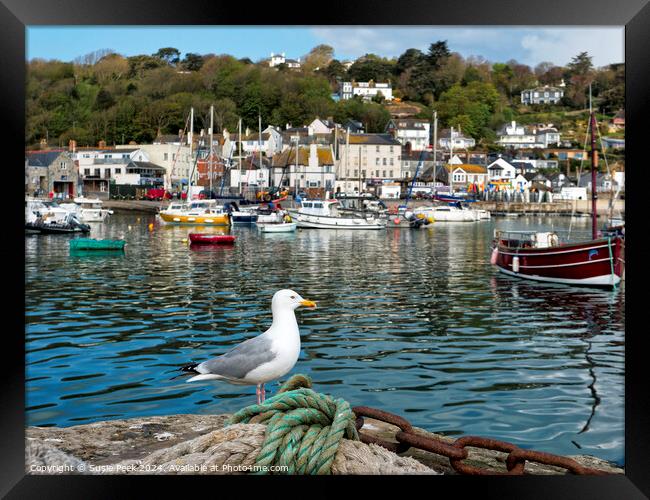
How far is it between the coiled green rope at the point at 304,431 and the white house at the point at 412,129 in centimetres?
903

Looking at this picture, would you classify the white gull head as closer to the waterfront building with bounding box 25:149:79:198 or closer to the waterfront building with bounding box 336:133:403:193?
the waterfront building with bounding box 25:149:79:198

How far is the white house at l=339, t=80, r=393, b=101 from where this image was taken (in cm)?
1000

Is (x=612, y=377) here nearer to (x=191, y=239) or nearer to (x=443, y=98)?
(x=443, y=98)

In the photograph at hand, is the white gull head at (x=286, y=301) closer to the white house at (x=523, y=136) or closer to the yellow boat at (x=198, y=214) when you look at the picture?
the white house at (x=523, y=136)

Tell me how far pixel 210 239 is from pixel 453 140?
10.1 m

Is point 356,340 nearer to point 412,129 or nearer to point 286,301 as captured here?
point 286,301

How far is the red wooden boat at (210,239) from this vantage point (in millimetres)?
19469

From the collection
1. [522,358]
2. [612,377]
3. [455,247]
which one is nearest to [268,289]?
[522,358]

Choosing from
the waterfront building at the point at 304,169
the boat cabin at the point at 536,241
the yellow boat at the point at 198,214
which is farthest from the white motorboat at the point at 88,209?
the boat cabin at the point at 536,241

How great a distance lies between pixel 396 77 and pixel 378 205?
59.3ft

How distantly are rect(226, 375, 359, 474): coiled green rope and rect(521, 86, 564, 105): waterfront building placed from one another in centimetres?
741

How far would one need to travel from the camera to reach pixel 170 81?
9500 mm

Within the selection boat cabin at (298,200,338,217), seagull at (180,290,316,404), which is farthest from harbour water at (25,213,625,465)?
boat cabin at (298,200,338,217)

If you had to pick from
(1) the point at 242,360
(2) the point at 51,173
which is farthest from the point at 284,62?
(1) the point at 242,360
